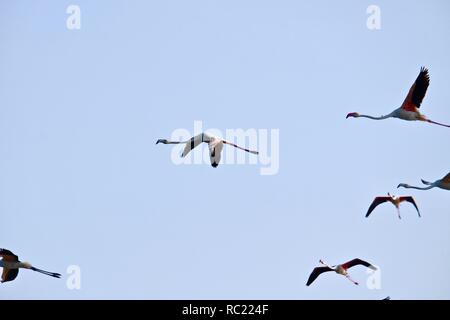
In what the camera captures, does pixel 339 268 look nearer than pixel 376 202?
Yes

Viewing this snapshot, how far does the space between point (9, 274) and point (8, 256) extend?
2.48ft

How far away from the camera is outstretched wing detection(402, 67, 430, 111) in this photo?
26078 millimetres

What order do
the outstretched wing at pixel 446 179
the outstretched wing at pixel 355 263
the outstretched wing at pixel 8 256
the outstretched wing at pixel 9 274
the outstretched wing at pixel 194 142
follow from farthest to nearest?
1. the outstretched wing at pixel 446 179
2. the outstretched wing at pixel 355 263
3. the outstretched wing at pixel 9 274
4. the outstretched wing at pixel 194 142
5. the outstretched wing at pixel 8 256

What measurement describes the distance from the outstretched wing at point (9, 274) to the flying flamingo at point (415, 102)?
9.44 meters

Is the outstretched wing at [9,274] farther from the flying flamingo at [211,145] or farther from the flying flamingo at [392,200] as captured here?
the flying flamingo at [392,200]

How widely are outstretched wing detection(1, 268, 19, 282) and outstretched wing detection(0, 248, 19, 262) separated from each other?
407 mm

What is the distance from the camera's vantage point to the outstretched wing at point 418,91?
85.6 feet

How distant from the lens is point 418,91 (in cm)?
2662

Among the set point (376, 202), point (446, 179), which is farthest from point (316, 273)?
point (446, 179)

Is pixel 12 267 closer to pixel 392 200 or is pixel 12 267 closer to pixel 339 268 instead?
pixel 339 268

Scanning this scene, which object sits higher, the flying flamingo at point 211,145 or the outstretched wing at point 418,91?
the outstretched wing at point 418,91

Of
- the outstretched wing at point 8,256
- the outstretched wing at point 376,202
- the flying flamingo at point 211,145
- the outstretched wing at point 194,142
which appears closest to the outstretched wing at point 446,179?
the outstretched wing at point 376,202
